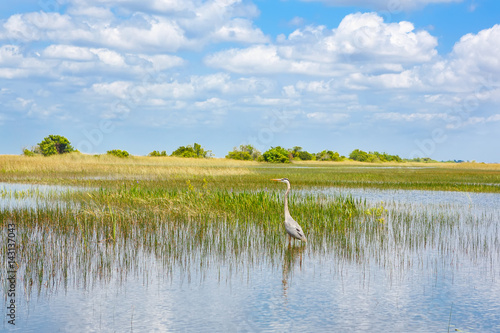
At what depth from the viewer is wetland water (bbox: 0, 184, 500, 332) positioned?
6930mm

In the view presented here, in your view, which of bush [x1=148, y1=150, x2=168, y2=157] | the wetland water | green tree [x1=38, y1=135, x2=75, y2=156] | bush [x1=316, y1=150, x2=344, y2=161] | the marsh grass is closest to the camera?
the wetland water

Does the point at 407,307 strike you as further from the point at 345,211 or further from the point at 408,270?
the point at 345,211

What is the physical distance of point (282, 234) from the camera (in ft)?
42.6

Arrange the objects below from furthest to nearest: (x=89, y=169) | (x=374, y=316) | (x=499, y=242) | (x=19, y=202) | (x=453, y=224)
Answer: (x=89, y=169)
(x=19, y=202)
(x=453, y=224)
(x=499, y=242)
(x=374, y=316)

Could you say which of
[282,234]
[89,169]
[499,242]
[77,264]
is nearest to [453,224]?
[499,242]

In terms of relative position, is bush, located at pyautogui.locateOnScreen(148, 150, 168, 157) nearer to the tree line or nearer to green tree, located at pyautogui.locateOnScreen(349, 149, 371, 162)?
the tree line

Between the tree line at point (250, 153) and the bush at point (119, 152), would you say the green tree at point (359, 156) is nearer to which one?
the tree line at point (250, 153)

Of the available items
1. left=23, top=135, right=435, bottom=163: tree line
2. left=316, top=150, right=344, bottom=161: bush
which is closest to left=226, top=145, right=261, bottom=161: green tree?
left=23, top=135, right=435, bottom=163: tree line

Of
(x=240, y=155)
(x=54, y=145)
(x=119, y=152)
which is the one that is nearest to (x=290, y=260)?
(x=119, y=152)

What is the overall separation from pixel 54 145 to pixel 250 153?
36861mm

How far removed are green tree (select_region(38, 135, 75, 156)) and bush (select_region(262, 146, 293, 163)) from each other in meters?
34.3

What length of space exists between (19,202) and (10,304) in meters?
13.0

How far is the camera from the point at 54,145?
75.9 meters

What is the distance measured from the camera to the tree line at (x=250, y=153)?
75625mm
